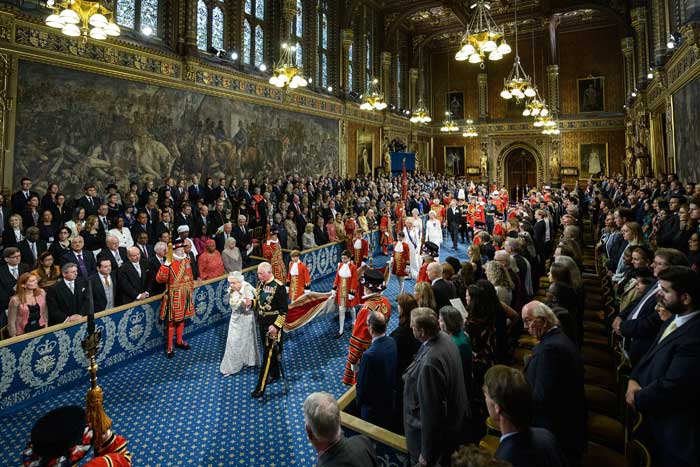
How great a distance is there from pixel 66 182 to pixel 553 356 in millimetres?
11459

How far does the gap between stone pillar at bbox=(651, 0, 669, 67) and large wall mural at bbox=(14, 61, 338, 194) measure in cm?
1363

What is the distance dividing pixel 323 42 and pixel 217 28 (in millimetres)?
6716

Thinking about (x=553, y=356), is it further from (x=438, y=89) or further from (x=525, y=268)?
(x=438, y=89)

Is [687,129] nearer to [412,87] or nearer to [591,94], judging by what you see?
[591,94]

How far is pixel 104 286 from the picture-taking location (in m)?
6.14

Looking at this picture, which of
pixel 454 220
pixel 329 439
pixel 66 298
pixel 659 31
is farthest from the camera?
pixel 659 31

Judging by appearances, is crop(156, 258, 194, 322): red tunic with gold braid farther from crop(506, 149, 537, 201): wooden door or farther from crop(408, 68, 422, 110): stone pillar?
crop(506, 149, 537, 201): wooden door

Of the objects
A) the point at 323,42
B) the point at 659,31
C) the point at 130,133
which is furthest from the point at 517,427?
the point at 323,42

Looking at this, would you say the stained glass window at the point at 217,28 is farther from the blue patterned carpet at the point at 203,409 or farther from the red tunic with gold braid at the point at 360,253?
the blue patterned carpet at the point at 203,409

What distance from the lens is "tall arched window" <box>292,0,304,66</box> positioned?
17766 mm

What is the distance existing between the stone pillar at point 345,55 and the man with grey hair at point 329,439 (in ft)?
66.4

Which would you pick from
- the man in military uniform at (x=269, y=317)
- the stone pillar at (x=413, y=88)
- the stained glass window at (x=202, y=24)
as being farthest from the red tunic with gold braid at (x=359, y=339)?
the stone pillar at (x=413, y=88)

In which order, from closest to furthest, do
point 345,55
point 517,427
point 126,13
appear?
1. point 517,427
2. point 126,13
3. point 345,55

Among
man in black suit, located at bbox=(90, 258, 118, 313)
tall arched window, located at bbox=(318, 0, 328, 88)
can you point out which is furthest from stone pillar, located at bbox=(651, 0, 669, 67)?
man in black suit, located at bbox=(90, 258, 118, 313)
